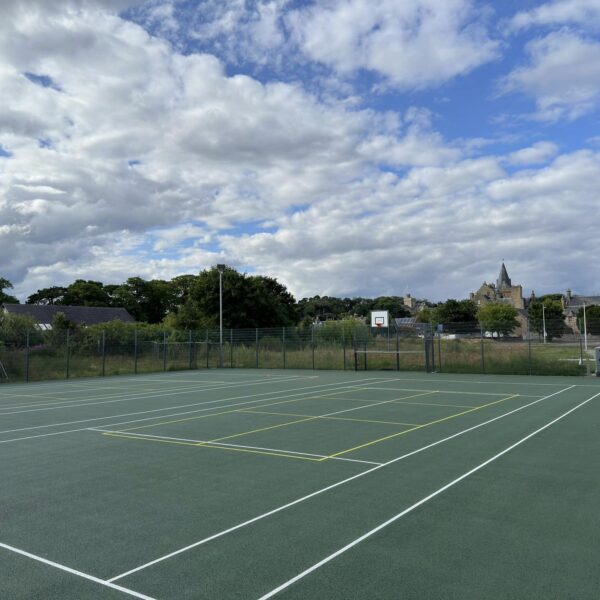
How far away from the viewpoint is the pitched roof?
6364 cm

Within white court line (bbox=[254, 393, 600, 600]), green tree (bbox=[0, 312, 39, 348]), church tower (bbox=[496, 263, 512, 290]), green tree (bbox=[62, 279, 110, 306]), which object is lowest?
white court line (bbox=[254, 393, 600, 600])

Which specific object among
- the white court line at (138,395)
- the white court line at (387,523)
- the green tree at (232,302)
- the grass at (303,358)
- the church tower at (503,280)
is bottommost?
the white court line at (387,523)

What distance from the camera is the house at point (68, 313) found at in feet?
208

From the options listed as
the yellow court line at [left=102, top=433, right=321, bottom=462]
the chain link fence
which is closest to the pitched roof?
the chain link fence

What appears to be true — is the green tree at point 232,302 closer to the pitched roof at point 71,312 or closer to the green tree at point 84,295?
the pitched roof at point 71,312

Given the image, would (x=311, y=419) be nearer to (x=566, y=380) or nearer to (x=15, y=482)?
(x=15, y=482)

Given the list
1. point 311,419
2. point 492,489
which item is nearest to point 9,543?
point 492,489

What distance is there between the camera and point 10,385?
26.1m

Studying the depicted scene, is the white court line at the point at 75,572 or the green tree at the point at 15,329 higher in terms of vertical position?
the green tree at the point at 15,329

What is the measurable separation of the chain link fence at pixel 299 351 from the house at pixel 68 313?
87.9ft

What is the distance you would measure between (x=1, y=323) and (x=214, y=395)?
25.0 meters

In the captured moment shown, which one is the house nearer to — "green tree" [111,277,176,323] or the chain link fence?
"green tree" [111,277,176,323]

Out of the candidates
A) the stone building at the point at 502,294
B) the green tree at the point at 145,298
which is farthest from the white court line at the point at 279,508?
the stone building at the point at 502,294

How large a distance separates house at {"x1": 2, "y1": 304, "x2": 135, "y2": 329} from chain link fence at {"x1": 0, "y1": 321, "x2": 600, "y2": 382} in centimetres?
2680
